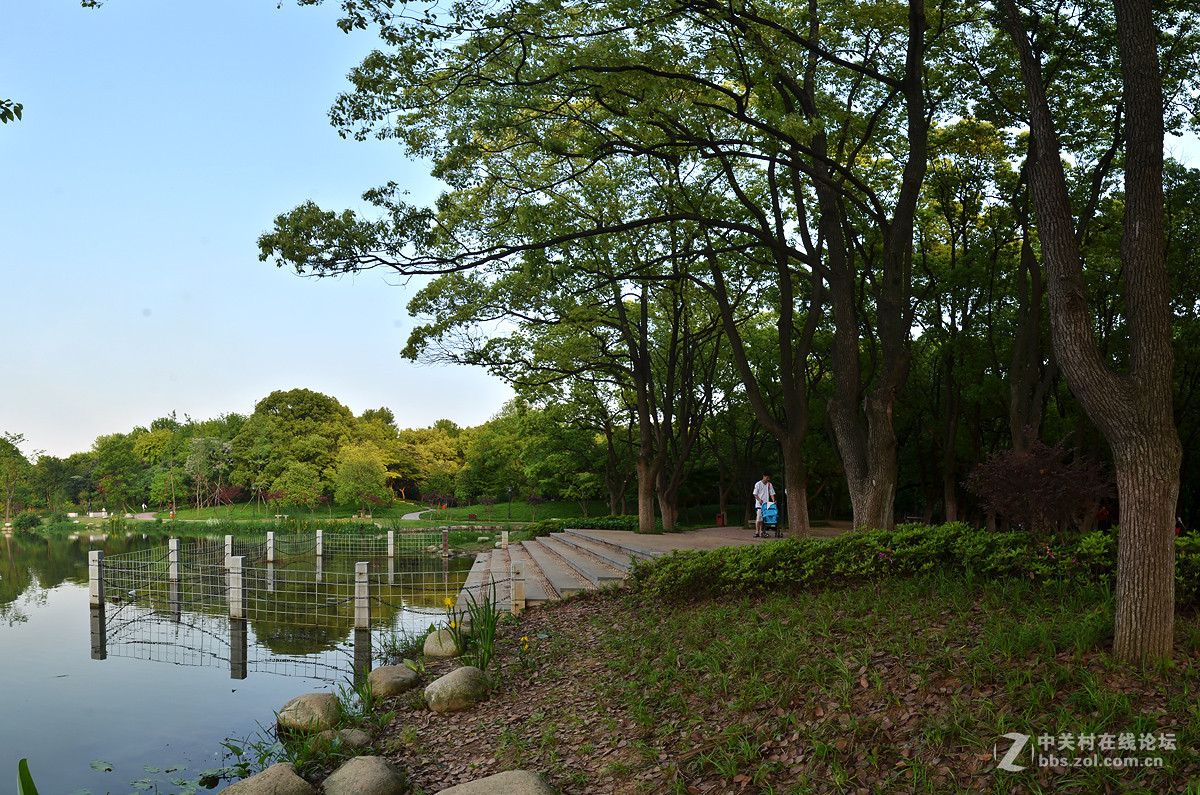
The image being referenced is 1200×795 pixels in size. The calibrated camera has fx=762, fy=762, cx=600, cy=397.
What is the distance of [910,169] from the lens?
9.62 metres

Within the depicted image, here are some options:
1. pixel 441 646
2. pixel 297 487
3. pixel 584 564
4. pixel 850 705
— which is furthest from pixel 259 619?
pixel 297 487

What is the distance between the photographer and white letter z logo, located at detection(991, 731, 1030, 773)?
400 cm

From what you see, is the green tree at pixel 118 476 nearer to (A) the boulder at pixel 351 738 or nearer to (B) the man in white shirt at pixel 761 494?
(B) the man in white shirt at pixel 761 494

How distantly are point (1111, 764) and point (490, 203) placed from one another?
14.0 metres

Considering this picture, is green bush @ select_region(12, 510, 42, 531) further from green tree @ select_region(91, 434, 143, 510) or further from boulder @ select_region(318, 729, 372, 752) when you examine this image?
boulder @ select_region(318, 729, 372, 752)

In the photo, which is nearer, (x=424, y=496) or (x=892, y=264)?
(x=892, y=264)

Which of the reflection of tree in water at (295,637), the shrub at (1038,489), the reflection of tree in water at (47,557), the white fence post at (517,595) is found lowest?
the reflection of tree in water at (47,557)

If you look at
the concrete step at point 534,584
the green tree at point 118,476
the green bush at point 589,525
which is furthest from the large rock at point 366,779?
the green tree at point 118,476

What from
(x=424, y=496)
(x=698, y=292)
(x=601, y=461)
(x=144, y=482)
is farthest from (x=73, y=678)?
(x=144, y=482)

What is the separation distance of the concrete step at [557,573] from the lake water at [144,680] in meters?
2.10

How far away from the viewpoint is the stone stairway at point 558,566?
11.2m

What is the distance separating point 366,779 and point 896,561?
5.18 meters

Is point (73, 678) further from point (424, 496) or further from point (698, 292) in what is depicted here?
point (424, 496)

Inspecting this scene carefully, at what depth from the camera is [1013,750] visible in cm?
410
